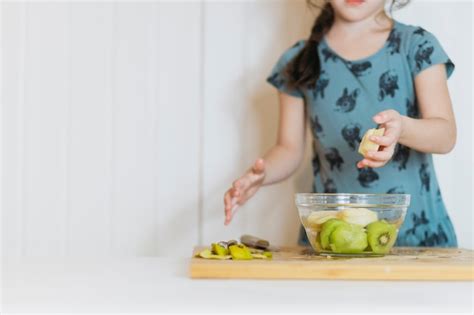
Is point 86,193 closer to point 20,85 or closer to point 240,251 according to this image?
point 20,85

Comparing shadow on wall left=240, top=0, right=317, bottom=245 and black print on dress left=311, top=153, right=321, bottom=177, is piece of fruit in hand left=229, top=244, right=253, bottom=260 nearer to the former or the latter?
black print on dress left=311, top=153, right=321, bottom=177

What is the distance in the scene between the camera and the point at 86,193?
170 centimetres

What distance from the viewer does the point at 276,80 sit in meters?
1.55

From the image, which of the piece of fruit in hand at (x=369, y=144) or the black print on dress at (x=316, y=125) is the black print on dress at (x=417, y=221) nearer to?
the black print on dress at (x=316, y=125)

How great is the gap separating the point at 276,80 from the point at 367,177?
0.29m

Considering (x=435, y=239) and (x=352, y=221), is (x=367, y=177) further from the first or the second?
(x=352, y=221)

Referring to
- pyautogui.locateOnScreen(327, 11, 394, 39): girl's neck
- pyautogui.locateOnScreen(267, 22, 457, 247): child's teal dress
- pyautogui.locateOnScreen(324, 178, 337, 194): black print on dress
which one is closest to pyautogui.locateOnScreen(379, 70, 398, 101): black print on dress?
pyautogui.locateOnScreen(267, 22, 457, 247): child's teal dress

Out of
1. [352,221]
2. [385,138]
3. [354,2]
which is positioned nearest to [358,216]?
[352,221]

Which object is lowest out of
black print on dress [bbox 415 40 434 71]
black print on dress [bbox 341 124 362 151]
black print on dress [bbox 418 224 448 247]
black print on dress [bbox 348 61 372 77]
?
black print on dress [bbox 418 224 448 247]

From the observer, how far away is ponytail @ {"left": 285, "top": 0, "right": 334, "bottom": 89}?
150 cm

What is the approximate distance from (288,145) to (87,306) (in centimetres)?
92

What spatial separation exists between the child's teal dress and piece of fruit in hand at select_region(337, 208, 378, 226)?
46 centimetres

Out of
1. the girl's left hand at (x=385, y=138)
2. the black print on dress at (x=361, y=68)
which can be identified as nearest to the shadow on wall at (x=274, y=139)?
the black print on dress at (x=361, y=68)

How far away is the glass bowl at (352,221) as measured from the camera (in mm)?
962
